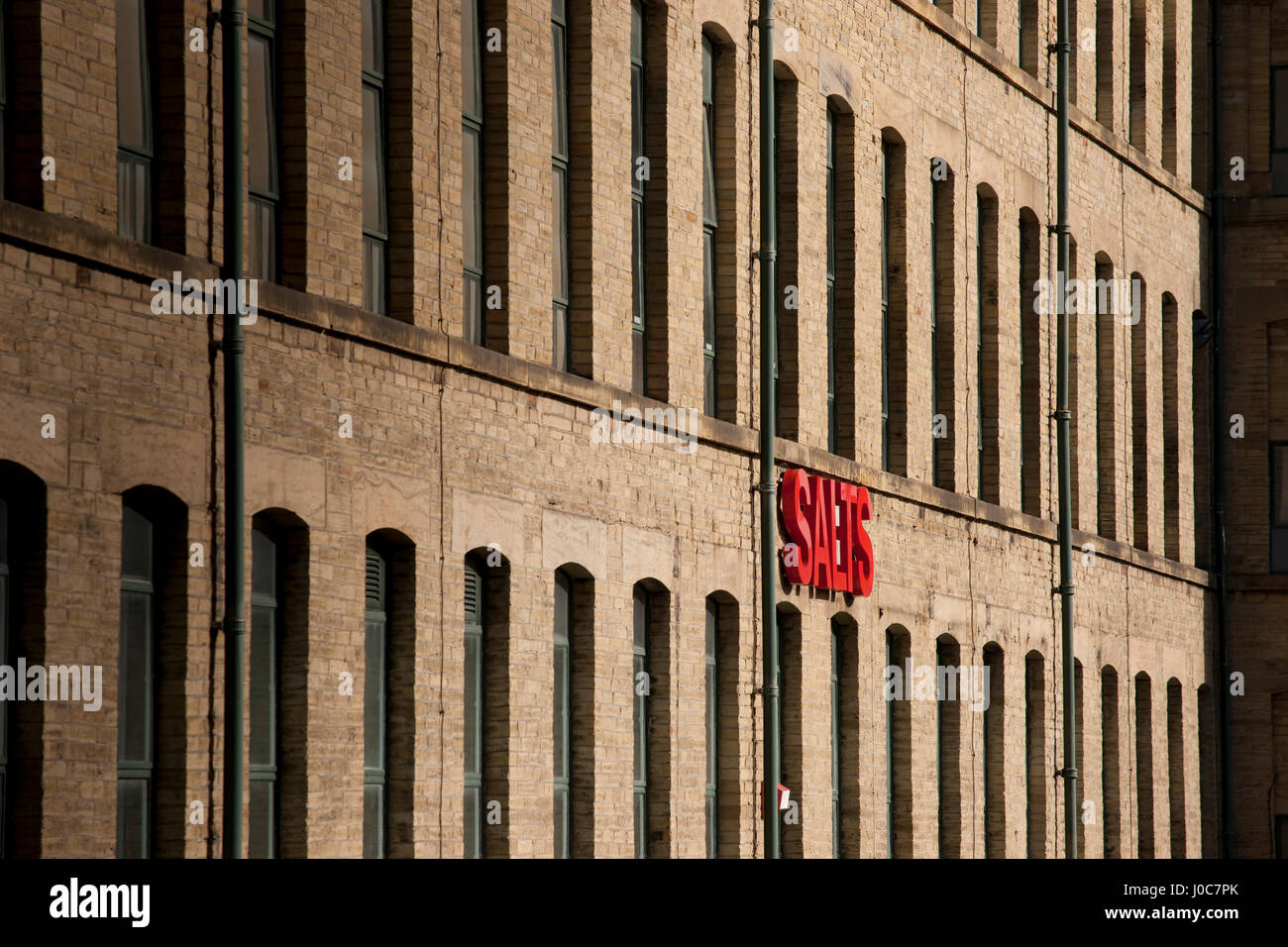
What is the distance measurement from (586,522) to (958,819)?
392 inches

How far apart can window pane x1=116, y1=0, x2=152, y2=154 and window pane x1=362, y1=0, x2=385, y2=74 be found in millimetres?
Answer: 2844

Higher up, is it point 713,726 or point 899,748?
point 713,726

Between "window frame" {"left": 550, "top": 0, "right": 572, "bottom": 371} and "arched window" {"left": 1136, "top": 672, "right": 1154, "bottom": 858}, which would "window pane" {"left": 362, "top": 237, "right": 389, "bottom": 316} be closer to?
"window frame" {"left": 550, "top": 0, "right": 572, "bottom": 371}

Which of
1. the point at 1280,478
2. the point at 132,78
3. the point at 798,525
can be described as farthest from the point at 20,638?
the point at 1280,478

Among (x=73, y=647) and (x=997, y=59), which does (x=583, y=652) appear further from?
(x=997, y=59)

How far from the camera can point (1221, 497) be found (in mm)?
39969

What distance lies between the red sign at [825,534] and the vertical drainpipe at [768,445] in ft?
0.86

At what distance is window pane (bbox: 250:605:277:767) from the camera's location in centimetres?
1736

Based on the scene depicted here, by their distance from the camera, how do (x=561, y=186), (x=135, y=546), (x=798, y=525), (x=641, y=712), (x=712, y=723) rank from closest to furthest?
(x=135, y=546)
(x=561, y=186)
(x=641, y=712)
(x=712, y=723)
(x=798, y=525)

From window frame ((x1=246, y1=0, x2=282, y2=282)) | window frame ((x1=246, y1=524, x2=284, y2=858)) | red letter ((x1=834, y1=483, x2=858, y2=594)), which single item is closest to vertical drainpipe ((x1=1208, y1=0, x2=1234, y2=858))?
red letter ((x1=834, y1=483, x2=858, y2=594))

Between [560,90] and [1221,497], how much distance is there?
823 inches

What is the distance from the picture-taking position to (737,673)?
24.0 m

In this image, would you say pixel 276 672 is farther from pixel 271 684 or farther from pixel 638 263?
pixel 638 263

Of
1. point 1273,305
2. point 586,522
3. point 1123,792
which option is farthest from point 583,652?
point 1273,305
